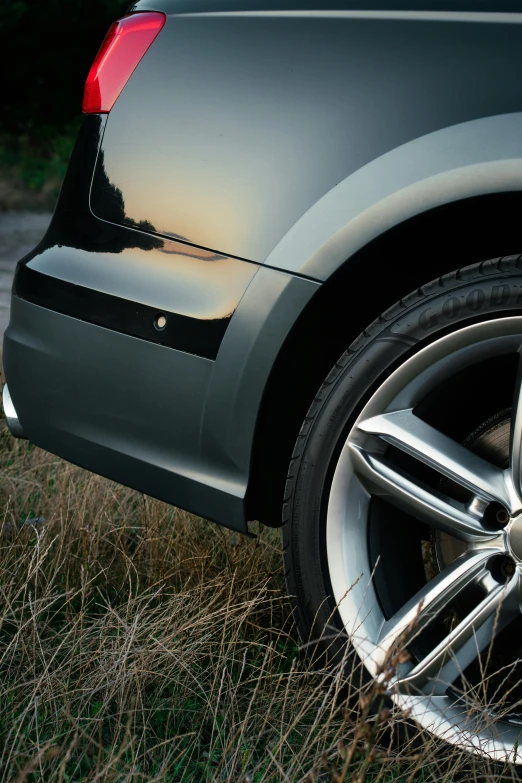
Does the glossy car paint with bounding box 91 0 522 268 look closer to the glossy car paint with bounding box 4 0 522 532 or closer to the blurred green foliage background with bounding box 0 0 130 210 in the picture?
the glossy car paint with bounding box 4 0 522 532

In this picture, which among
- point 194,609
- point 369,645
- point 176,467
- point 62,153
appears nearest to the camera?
point 369,645

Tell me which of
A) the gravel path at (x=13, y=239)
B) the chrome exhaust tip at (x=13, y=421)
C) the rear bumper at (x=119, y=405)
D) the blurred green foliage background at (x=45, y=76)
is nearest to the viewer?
the rear bumper at (x=119, y=405)

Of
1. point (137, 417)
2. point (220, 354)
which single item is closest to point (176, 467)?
point (137, 417)

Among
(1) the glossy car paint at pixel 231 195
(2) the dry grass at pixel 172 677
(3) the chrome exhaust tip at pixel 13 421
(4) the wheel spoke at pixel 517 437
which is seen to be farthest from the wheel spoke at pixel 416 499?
(3) the chrome exhaust tip at pixel 13 421

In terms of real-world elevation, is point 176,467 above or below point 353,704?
above

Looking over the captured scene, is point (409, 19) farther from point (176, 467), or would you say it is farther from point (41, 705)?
point (41, 705)

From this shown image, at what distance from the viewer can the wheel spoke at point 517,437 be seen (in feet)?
5.80

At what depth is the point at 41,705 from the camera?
1.87 metres

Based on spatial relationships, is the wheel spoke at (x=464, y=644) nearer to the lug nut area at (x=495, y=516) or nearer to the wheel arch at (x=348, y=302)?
the lug nut area at (x=495, y=516)

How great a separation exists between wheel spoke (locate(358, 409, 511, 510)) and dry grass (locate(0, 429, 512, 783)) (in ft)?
1.49

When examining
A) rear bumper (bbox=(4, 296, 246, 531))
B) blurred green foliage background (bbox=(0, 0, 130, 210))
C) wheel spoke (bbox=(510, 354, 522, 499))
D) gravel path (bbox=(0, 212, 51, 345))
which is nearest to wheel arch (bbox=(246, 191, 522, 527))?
rear bumper (bbox=(4, 296, 246, 531))

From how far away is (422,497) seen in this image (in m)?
1.86

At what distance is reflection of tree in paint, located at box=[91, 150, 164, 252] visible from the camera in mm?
1980

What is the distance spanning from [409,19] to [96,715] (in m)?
1.45
